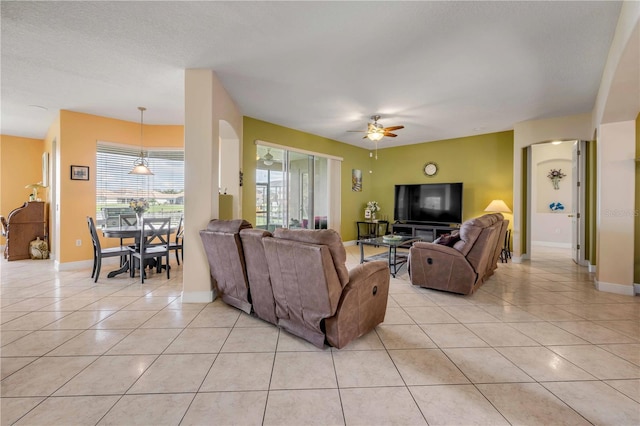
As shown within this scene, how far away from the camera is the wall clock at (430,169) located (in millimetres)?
6949

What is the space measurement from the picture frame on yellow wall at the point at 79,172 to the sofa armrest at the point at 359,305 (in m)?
5.45

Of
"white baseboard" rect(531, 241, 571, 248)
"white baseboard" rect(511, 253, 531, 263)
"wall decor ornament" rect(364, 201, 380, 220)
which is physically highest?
"wall decor ornament" rect(364, 201, 380, 220)

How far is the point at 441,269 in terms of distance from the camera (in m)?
3.52

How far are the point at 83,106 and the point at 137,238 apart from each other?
2.46 m

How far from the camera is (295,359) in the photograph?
6.75 ft

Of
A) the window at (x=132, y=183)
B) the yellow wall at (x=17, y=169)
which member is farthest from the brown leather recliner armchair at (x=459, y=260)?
the yellow wall at (x=17, y=169)

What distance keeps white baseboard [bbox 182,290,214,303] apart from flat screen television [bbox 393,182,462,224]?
17.2ft

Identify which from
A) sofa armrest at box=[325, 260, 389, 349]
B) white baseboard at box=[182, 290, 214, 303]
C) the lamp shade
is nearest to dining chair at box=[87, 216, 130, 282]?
white baseboard at box=[182, 290, 214, 303]

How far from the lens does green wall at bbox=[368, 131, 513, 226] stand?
6.04 metres

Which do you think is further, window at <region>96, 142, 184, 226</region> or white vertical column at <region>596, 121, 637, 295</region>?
window at <region>96, 142, 184, 226</region>

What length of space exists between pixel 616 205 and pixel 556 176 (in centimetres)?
463

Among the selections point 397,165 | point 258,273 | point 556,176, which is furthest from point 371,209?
point 258,273

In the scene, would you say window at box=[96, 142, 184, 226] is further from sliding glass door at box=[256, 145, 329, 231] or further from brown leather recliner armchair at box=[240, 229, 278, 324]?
brown leather recliner armchair at box=[240, 229, 278, 324]

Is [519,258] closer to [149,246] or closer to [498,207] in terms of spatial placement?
[498,207]
